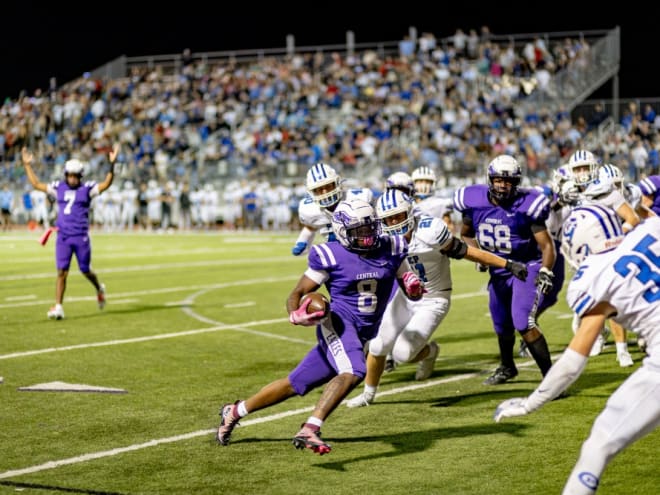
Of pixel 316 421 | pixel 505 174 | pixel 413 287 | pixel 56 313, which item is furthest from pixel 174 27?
pixel 316 421

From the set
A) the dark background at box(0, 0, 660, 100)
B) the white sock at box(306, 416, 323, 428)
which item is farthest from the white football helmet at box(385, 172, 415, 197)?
the dark background at box(0, 0, 660, 100)

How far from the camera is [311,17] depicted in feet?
132

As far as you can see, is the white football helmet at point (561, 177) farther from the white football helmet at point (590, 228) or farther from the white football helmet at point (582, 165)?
the white football helmet at point (590, 228)

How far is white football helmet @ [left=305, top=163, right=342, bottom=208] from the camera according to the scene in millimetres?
7117

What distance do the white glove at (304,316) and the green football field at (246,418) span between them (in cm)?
76

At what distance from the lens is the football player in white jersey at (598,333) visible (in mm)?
3953

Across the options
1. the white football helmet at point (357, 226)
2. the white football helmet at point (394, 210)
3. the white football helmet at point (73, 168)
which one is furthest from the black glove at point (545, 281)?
the white football helmet at point (73, 168)

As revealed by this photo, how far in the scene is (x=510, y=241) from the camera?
7.56 metres

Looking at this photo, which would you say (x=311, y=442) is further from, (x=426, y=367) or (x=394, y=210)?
(x=426, y=367)

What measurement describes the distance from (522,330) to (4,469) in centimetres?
369

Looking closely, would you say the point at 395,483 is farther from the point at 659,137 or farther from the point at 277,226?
the point at 277,226

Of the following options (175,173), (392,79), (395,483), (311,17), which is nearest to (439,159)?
(392,79)

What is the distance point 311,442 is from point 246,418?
135 centimetres

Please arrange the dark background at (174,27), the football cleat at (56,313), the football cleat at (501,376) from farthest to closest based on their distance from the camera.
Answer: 1. the dark background at (174,27)
2. the football cleat at (56,313)
3. the football cleat at (501,376)
